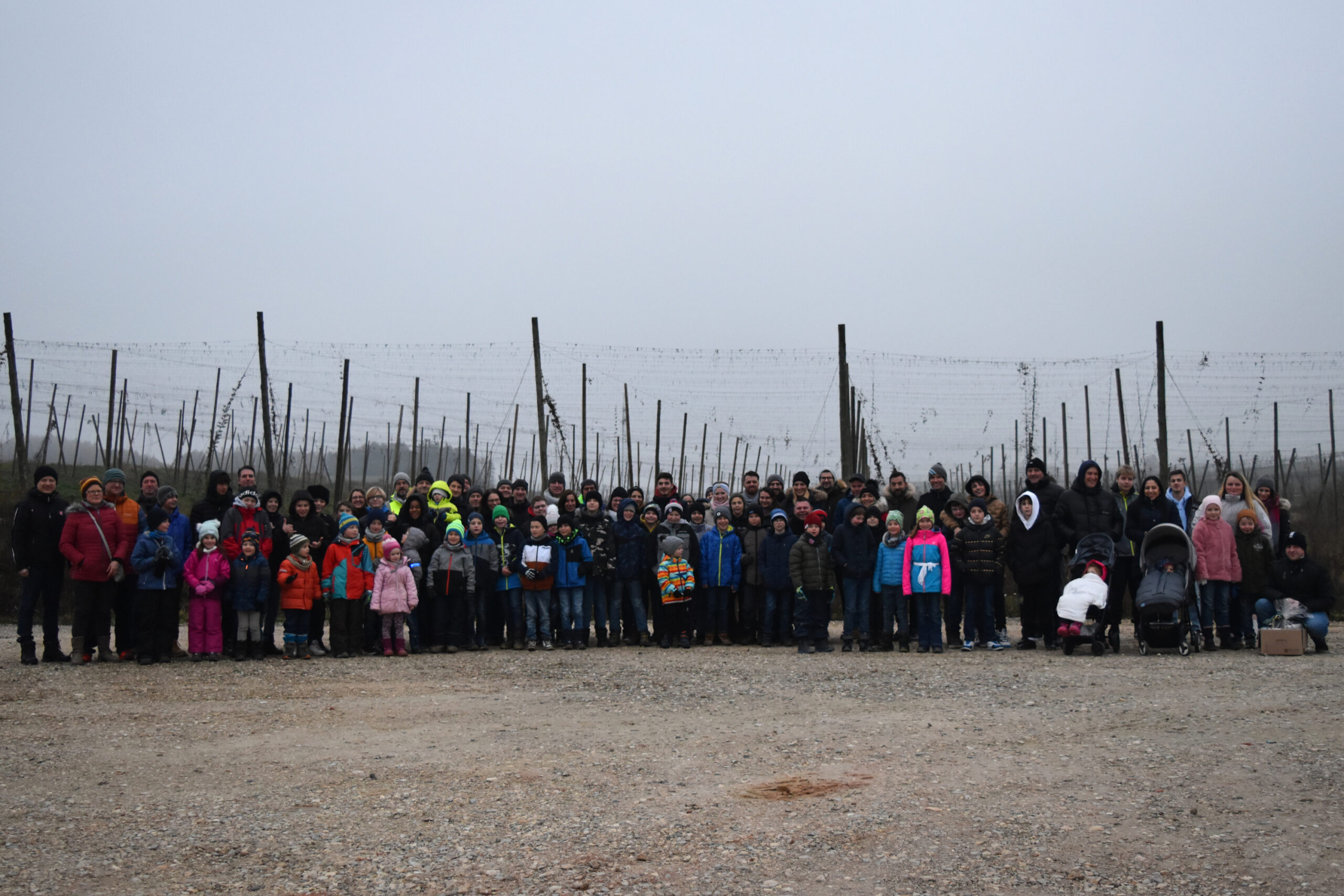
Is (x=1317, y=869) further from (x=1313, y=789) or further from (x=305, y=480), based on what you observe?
(x=305, y=480)

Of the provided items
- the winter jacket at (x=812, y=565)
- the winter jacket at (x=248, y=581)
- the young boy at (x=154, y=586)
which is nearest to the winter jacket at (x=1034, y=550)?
the winter jacket at (x=812, y=565)

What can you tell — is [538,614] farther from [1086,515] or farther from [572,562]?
[1086,515]

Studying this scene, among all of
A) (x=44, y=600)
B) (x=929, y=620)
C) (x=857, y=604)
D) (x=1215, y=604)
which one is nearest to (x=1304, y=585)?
(x=1215, y=604)

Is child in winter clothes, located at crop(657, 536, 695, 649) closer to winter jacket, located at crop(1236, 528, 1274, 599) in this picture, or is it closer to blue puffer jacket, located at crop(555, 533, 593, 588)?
blue puffer jacket, located at crop(555, 533, 593, 588)

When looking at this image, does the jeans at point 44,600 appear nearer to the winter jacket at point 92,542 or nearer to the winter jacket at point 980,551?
the winter jacket at point 92,542

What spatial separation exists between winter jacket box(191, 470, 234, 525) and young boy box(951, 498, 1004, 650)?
321 inches

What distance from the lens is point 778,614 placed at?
523 inches

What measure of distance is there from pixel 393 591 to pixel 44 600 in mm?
3424

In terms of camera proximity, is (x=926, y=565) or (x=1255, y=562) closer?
(x=1255, y=562)

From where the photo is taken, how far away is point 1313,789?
5508 millimetres

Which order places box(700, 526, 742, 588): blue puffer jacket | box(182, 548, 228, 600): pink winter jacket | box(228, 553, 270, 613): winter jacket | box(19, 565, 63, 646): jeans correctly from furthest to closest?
box(700, 526, 742, 588): blue puffer jacket → box(228, 553, 270, 613): winter jacket → box(182, 548, 228, 600): pink winter jacket → box(19, 565, 63, 646): jeans

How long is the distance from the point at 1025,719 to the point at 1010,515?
6338 millimetres

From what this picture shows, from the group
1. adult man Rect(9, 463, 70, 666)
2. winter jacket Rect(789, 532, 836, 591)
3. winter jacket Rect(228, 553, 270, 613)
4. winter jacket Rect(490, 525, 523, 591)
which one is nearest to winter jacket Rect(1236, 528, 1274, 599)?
winter jacket Rect(789, 532, 836, 591)

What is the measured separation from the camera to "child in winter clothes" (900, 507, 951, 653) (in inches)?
476
